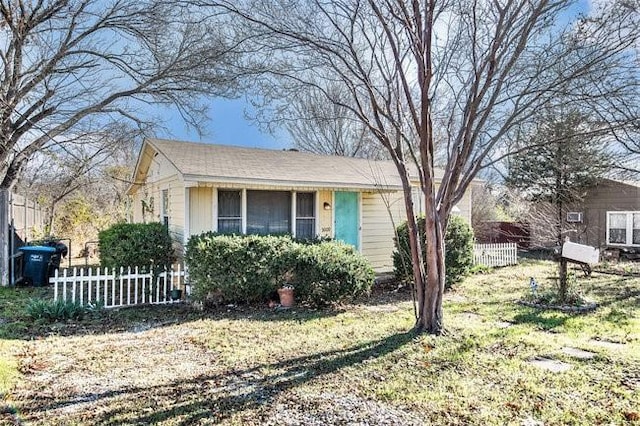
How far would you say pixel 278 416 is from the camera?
3.44 m

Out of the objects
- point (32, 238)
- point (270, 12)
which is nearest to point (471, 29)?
point (270, 12)

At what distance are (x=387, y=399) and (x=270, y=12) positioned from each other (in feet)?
17.1

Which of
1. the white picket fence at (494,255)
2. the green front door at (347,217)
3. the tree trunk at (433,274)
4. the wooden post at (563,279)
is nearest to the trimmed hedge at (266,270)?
the tree trunk at (433,274)

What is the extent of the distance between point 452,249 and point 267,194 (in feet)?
14.4

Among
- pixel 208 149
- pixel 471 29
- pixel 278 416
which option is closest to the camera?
pixel 278 416

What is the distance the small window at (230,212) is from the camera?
909 cm

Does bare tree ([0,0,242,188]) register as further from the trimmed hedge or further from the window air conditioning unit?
the window air conditioning unit

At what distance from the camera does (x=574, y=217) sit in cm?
1930

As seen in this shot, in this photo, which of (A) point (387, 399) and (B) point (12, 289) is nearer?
(A) point (387, 399)

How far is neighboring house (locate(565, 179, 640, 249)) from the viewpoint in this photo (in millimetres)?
17250

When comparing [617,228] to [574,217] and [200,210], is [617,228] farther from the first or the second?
[200,210]

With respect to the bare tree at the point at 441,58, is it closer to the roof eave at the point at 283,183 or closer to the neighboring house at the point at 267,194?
the neighboring house at the point at 267,194

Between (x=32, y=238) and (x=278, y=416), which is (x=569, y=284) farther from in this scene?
(x=32, y=238)

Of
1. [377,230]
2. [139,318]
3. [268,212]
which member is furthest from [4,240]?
[377,230]
